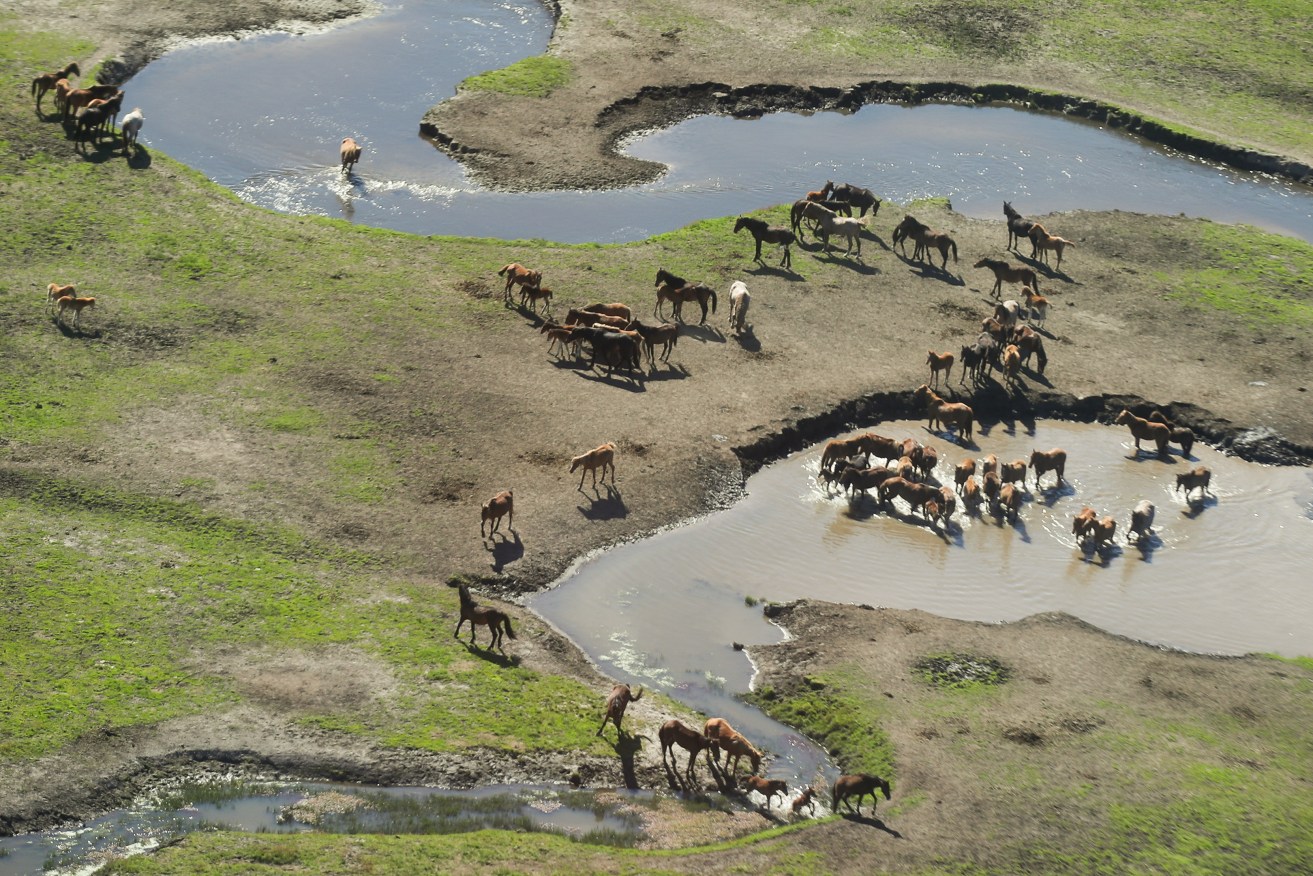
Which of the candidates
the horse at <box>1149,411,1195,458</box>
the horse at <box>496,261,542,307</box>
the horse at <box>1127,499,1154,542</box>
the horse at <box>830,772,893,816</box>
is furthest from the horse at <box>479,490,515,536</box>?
the horse at <box>1149,411,1195,458</box>

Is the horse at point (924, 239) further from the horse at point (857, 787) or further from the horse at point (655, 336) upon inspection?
the horse at point (857, 787)

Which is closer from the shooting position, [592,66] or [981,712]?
[981,712]

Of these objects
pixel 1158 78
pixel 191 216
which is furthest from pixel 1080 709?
pixel 1158 78

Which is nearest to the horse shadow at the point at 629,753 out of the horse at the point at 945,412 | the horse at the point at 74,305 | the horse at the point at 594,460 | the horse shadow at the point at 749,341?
the horse at the point at 594,460

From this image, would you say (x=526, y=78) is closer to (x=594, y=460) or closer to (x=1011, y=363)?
(x=1011, y=363)

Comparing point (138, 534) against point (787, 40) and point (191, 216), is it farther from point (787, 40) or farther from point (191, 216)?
point (787, 40)
